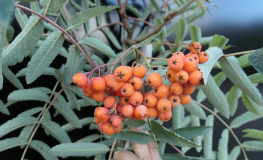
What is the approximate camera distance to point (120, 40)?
79cm

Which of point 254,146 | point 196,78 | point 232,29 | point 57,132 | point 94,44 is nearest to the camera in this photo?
point 196,78

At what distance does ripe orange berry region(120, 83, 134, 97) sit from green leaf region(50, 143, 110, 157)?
236 mm

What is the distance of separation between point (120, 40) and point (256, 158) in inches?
33.6

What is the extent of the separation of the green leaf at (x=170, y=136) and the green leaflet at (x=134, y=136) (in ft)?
0.20

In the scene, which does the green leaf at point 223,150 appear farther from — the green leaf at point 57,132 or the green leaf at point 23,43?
the green leaf at point 23,43

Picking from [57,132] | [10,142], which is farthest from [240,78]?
[10,142]

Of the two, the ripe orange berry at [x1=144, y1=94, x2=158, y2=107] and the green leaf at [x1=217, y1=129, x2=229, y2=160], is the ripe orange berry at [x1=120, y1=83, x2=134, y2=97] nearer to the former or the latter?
the ripe orange berry at [x1=144, y1=94, x2=158, y2=107]

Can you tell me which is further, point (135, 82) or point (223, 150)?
point (223, 150)

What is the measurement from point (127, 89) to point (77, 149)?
0.25 meters

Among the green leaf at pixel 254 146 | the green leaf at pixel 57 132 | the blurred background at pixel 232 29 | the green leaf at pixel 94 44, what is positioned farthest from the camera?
the blurred background at pixel 232 29

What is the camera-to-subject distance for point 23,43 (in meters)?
0.31

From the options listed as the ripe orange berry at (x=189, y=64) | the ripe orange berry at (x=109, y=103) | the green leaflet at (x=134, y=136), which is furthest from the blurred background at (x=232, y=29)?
the ripe orange berry at (x=189, y=64)

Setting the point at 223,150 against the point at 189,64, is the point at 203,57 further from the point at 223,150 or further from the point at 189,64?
the point at 223,150

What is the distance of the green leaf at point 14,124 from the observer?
436mm
